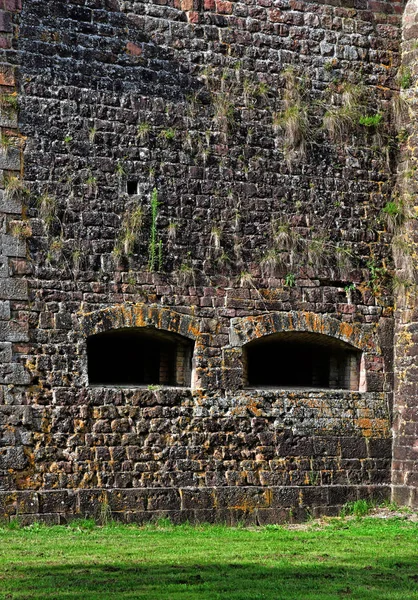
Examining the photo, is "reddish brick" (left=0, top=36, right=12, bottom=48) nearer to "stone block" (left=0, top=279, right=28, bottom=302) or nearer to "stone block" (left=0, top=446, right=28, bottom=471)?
"stone block" (left=0, top=279, right=28, bottom=302)

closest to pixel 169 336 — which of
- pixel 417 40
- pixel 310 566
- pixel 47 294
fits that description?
pixel 47 294

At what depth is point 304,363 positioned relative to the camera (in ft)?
48.7

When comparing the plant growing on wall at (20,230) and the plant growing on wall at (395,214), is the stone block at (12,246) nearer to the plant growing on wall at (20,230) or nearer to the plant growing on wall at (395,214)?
the plant growing on wall at (20,230)

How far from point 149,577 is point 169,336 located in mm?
4551

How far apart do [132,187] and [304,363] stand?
11.0 ft

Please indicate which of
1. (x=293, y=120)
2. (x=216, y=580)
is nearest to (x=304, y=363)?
(x=293, y=120)

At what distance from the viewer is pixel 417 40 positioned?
14.7 m

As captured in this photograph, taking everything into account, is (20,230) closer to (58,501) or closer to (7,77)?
(7,77)

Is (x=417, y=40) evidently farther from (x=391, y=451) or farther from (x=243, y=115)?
(x=391, y=451)

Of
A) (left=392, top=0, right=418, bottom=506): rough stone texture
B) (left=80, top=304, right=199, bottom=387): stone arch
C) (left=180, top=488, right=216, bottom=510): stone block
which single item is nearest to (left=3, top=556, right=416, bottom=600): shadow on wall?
(left=180, top=488, right=216, bottom=510): stone block

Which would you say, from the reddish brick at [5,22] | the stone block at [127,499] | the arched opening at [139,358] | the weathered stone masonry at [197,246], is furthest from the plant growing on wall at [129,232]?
the stone block at [127,499]

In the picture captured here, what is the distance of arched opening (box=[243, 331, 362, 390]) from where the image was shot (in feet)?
47.1

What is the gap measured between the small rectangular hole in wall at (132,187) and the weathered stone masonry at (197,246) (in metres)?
0.02

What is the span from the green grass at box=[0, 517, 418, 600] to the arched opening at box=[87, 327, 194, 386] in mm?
1915
